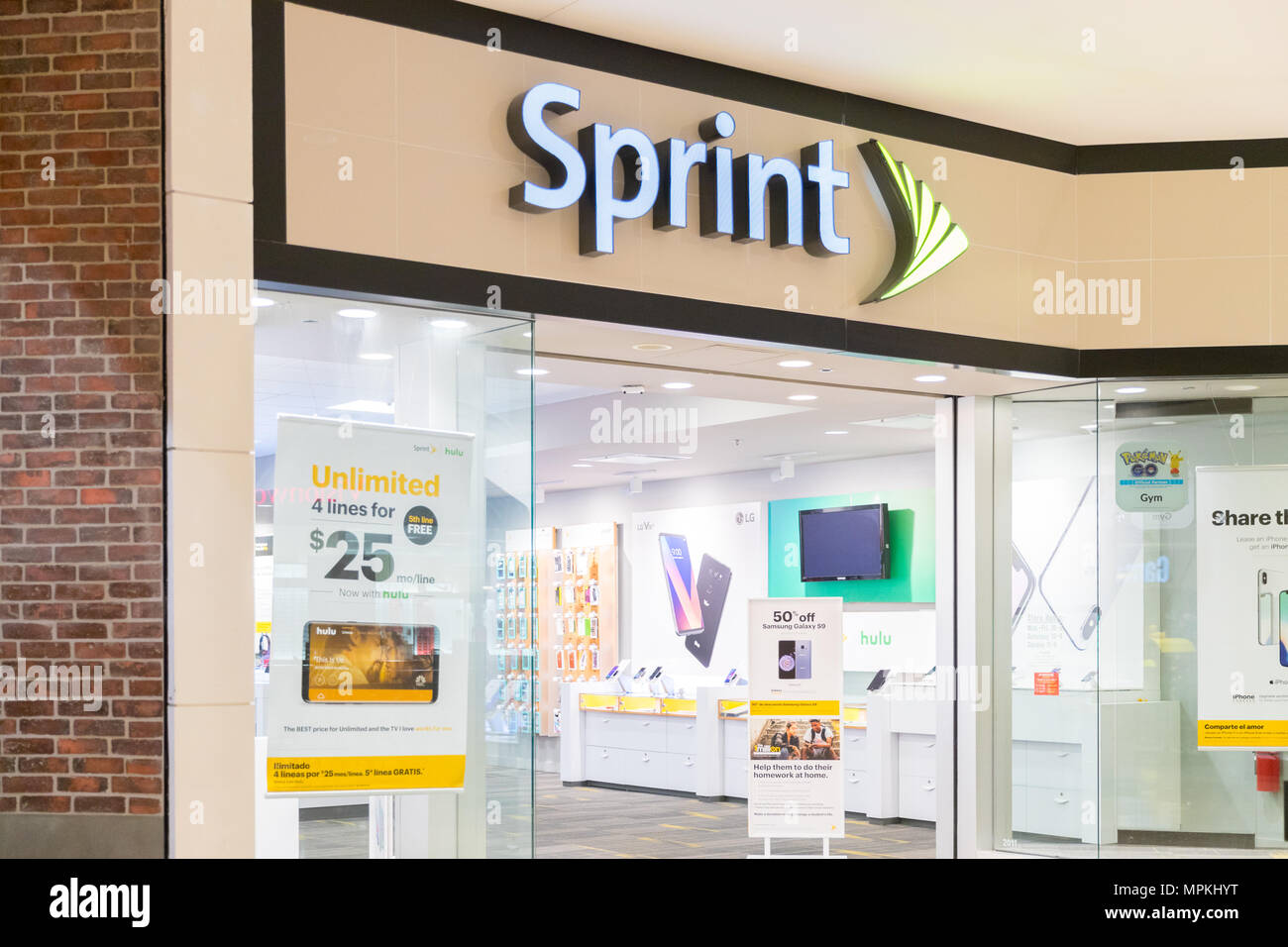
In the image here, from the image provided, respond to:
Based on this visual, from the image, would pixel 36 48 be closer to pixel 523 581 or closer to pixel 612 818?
pixel 523 581

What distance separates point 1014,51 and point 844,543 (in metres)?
7.00

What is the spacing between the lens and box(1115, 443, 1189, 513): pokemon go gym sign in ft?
24.0

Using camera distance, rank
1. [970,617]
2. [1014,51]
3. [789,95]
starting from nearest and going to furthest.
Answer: [1014,51], [789,95], [970,617]

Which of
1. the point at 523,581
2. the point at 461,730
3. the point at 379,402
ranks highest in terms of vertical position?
the point at 379,402

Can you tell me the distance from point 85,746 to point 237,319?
1552 mm

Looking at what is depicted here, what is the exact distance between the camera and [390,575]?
5.17 meters

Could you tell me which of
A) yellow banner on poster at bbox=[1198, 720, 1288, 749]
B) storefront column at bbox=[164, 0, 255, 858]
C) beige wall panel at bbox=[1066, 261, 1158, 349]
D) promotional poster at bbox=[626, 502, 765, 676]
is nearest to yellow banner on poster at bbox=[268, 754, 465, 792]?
storefront column at bbox=[164, 0, 255, 858]

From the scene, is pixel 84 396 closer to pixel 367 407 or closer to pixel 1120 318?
pixel 367 407

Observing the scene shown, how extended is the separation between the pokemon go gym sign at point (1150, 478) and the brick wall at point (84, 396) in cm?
506

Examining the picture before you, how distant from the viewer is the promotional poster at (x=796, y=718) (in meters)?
7.49

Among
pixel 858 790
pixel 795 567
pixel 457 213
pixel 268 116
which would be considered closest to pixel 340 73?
pixel 268 116

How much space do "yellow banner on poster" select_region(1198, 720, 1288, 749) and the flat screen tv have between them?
16.5ft

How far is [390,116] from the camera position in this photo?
509 cm
